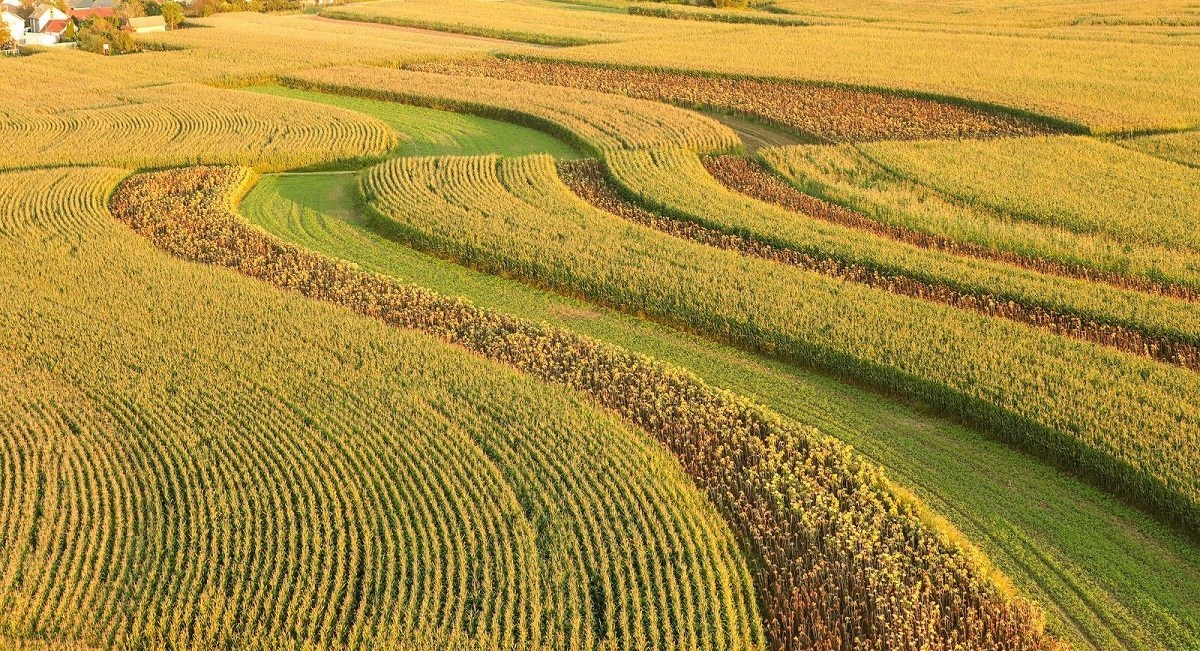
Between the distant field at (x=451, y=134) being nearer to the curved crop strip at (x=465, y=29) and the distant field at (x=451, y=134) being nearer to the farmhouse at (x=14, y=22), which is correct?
the curved crop strip at (x=465, y=29)

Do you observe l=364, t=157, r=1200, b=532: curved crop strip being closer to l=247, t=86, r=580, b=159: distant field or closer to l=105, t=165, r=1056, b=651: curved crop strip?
l=105, t=165, r=1056, b=651: curved crop strip

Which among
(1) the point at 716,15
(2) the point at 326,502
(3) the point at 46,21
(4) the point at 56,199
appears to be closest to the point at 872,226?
(2) the point at 326,502

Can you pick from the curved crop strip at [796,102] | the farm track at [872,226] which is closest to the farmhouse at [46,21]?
the curved crop strip at [796,102]

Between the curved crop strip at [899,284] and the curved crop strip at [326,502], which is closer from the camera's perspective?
the curved crop strip at [326,502]

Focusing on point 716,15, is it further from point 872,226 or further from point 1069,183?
point 872,226

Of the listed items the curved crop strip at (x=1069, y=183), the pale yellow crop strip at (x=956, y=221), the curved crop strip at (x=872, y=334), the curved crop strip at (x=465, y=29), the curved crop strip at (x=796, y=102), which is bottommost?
the curved crop strip at (x=872, y=334)

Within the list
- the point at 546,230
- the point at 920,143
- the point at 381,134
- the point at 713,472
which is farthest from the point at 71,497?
the point at 920,143
